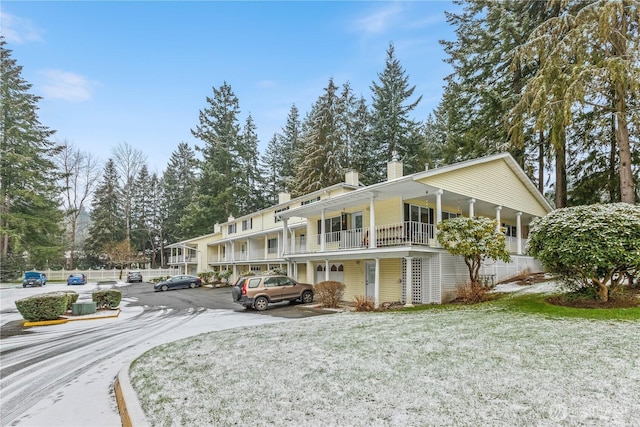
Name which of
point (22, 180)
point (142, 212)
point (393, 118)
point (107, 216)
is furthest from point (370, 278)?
point (142, 212)

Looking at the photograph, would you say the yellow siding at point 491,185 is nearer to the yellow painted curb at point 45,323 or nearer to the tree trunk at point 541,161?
the tree trunk at point 541,161

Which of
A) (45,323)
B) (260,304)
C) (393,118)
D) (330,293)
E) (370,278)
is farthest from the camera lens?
(393,118)

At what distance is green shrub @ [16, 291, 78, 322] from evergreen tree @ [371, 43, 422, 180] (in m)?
31.1

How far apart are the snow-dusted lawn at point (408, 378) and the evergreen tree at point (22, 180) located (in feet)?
142

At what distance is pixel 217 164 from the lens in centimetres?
5050

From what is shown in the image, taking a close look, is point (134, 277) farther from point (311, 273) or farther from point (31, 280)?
point (311, 273)

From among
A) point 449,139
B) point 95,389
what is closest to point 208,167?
point 449,139

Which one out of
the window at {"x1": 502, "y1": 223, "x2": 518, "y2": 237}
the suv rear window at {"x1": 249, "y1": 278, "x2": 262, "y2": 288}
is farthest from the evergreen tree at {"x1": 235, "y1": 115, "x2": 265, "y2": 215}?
the window at {"x1": 502, "y1": 223, "x2": 518, "y2": 237}

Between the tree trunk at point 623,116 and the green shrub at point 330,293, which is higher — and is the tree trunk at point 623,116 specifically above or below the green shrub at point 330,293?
above

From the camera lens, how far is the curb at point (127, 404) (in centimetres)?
433

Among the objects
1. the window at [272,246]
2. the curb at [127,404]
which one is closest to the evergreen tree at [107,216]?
the window at [272,246]

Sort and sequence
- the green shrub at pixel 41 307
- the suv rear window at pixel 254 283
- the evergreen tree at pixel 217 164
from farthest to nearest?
the evergreen tree at pixel 217 164
the suv rear window at pixel 254 283
the green shrub at pixel 41 307

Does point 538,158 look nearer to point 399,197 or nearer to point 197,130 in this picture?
point 399,197

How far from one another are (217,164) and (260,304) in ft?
124
